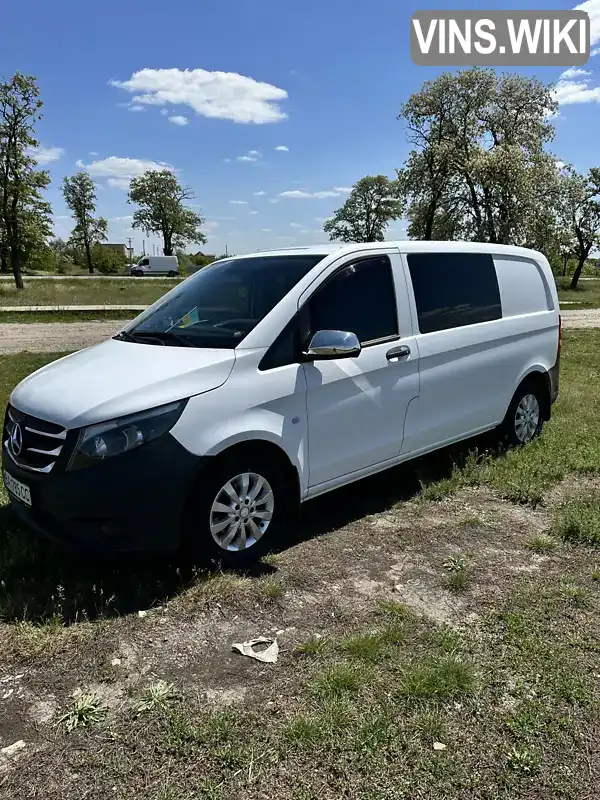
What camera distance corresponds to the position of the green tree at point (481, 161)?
111 feet

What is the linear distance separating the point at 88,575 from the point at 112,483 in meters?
0.82

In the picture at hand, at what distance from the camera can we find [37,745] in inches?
89.4

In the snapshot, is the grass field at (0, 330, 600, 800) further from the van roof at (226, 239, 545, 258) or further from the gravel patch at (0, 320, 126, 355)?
the gravel patch at (0, 320, 126, 355)

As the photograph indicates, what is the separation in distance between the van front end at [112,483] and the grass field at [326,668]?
37 cm

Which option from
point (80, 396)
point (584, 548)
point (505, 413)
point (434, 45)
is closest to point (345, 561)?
point (584, 548)

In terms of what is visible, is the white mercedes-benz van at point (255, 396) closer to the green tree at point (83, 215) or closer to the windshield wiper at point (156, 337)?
the windshield wiper at point (156, 337)

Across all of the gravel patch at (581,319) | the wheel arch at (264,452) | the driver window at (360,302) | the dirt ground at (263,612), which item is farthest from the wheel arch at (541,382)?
the gravel patch at (581,319)

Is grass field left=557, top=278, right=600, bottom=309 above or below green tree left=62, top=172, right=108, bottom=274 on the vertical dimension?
below

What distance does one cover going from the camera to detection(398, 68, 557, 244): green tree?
33.8 m

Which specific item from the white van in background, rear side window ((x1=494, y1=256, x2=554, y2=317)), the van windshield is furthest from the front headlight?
the white van in background

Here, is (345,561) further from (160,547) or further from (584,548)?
(584,548)

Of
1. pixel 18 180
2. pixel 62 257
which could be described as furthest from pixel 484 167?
pixel 62 257

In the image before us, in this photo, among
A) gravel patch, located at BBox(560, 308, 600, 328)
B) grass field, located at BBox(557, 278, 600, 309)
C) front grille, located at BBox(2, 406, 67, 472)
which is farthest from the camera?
grass field, located at BBox(557, 278, 600, 309)

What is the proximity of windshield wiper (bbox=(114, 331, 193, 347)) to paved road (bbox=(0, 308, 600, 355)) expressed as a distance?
28.0 feet
